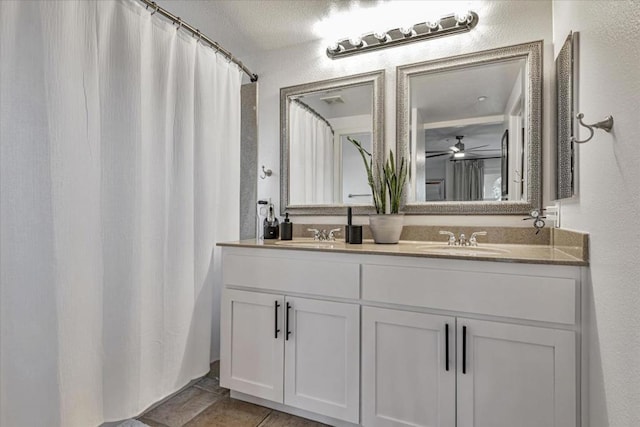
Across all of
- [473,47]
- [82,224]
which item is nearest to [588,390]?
[473,47]

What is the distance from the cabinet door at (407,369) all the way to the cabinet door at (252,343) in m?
0.45

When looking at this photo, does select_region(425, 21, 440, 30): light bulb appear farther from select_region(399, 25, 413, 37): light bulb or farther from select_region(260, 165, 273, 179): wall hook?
select_region(260, 165, 273, 179): wall hook

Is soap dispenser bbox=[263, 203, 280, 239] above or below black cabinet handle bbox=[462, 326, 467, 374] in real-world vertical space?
above

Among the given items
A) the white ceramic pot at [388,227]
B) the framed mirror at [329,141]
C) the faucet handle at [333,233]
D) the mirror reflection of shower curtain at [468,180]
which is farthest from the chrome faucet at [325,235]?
the mirror reflection of shower curtain at [468,180]

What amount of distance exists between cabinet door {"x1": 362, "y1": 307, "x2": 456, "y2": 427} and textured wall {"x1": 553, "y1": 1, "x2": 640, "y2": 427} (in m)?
0.46

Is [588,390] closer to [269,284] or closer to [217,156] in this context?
[269,284]

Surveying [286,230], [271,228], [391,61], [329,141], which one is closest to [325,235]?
[286,230]

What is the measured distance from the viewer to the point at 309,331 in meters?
1.53

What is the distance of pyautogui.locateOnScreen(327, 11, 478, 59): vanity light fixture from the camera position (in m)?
1.74

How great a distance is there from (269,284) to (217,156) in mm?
848

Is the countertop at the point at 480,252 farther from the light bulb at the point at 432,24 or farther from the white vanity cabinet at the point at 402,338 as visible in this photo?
the light bulb at the point at 432,24

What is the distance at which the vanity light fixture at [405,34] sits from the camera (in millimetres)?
1743

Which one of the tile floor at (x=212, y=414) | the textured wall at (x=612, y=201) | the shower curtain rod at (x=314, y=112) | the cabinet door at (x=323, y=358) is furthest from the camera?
the shower curtain rod at (x=314, y=112)

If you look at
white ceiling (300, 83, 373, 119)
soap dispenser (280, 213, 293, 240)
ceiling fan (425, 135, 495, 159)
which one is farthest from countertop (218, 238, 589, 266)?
white ceiling (300, 83, 373, 119)
